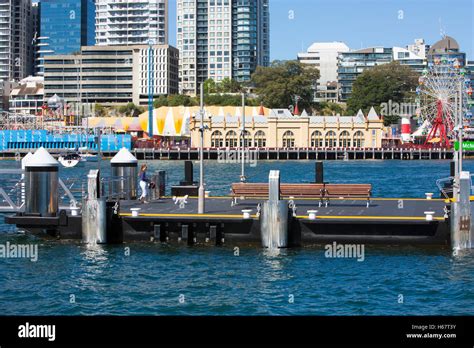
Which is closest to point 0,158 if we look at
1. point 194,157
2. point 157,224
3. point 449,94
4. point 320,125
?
point 194,157

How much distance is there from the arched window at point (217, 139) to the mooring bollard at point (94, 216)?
125158 millimetres

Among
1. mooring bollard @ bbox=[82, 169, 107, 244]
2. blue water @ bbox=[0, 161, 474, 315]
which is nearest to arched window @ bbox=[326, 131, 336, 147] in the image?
blue water @ bbox=[0, 161, 474, 315]

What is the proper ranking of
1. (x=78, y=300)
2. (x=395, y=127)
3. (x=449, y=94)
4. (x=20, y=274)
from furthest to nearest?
(x=395, y=127), (x=449, y=94), (x=20, y=274), (x=78, y=300)

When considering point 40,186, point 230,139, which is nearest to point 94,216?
point 40,186

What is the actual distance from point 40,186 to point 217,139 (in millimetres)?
125452

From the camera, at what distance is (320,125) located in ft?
522

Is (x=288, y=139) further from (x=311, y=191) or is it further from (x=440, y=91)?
(x=311, y=191)

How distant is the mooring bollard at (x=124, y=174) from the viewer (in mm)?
36938

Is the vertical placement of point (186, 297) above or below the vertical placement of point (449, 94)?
below

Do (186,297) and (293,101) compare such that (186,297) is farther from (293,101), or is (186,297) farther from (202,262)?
(293,101)

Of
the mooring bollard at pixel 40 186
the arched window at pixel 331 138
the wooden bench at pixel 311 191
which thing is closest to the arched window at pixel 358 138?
the arched window at pixel 331 138

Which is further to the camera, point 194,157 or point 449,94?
point 194,157

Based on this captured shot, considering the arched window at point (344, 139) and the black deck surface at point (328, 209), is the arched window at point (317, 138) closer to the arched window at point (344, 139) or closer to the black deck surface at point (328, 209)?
the arched window at point (344, 139)
